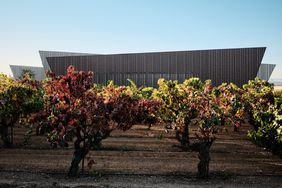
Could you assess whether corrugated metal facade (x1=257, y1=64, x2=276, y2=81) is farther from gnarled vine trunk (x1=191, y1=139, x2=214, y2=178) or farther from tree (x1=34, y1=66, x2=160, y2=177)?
tree (x1=34, y1=66, x2=160, y2=177)

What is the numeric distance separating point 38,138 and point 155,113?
10314mm

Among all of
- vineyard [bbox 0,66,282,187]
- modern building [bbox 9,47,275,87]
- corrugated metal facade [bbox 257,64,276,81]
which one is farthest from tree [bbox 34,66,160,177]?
corrugated metal facade [bbox 257,64,276,81]

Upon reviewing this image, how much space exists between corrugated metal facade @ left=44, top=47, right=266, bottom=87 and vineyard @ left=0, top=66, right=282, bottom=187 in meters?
29.7

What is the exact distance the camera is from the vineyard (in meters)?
15.3

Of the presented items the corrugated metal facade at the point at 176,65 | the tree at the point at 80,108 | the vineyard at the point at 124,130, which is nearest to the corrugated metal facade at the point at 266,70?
the corrugated metal facade at the point at 176,65

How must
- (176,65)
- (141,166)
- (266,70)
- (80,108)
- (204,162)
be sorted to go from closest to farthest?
(80,108) < (204,162) < (141,166) < (176,65) < (266,70)

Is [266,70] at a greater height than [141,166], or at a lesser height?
greater

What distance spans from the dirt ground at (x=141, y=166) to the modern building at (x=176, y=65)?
32.4 meters

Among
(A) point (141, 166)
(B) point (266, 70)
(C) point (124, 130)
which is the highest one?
(B) point (266, 70)

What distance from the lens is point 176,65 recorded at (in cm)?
5956

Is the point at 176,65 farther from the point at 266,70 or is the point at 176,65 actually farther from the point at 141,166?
the point at 141,166

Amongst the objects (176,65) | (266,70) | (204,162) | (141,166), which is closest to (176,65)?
(176,65)

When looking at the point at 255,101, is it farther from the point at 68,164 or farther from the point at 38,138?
the point at 38,138

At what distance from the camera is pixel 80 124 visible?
15.9m
